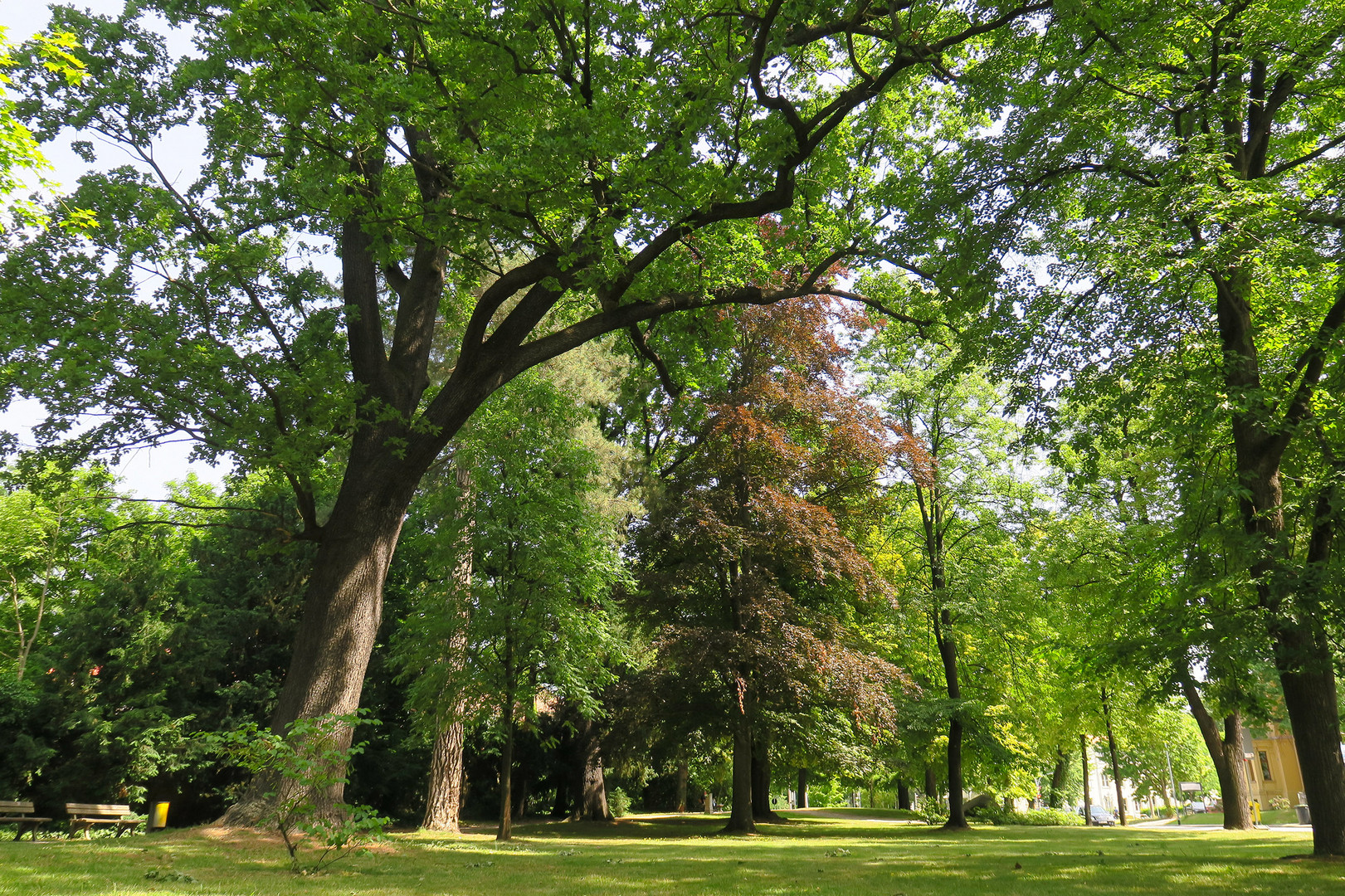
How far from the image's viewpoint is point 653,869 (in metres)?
9.65

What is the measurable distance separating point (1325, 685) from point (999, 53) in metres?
9.63

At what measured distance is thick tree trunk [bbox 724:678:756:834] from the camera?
59.3 ft

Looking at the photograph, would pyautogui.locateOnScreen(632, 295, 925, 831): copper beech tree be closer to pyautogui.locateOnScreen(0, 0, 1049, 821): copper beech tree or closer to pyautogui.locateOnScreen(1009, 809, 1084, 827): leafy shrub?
pyautogui.locateOnScreen(0, 0, 1049, 821): copper beech tree

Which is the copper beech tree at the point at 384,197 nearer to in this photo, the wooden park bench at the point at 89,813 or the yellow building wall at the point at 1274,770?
the wooden park bench at the point at 89,813

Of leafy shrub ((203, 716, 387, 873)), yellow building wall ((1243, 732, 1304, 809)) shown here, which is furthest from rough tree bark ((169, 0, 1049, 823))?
yellow building wall ((1243, 732, 1304, 809))

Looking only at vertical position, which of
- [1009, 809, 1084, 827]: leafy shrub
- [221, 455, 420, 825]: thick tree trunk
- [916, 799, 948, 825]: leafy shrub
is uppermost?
[221, 455, 420, 825]: thick tree trunk

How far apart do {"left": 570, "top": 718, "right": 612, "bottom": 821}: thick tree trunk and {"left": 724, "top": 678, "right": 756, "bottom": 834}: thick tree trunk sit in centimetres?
571

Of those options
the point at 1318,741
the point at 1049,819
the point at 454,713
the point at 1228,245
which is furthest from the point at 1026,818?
the point at 1228,245

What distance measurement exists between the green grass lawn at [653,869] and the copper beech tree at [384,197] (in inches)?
68.2

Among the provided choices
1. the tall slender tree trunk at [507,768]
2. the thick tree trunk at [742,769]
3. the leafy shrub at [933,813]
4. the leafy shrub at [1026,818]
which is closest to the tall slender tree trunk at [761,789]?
the thick tree trunk at [742,769]

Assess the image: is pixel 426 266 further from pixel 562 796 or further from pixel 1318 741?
pixel 562 796

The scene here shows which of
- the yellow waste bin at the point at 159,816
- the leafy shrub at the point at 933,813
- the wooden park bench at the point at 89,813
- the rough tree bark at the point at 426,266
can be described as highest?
the rough tree bark at the point at 426,266

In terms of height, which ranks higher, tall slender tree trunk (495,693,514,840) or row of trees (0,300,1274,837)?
row of trees (0,300,1274,837)

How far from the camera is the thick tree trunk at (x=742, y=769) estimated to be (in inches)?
711
